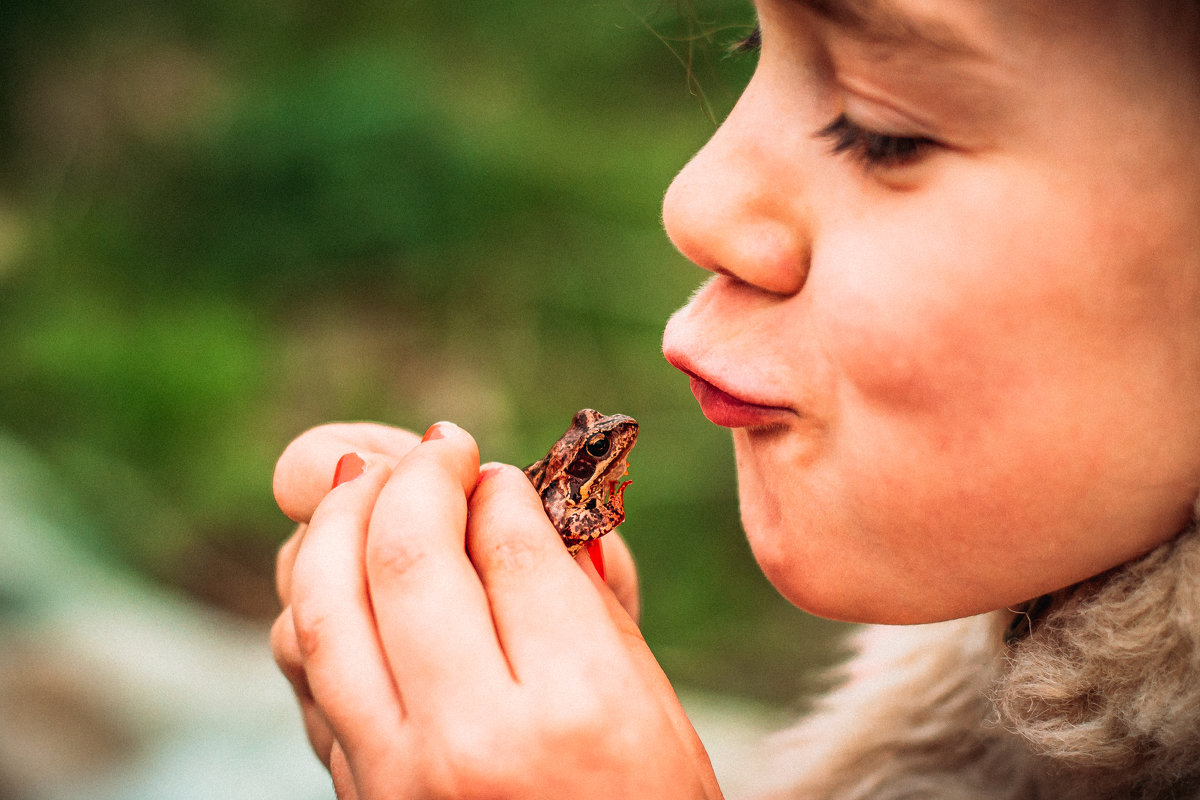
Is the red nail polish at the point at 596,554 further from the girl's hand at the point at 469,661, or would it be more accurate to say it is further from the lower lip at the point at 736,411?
the lower lip at the point at 736,411

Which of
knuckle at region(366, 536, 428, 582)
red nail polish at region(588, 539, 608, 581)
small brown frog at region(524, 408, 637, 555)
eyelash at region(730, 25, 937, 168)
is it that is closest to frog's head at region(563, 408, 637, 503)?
small brown frog at region(524, 408, 637, 555)

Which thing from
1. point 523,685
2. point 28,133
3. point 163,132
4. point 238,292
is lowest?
point 523,685

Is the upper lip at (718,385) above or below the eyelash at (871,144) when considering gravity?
below

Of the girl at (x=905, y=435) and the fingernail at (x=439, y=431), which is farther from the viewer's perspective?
the fingernail at (x=439, y=431)

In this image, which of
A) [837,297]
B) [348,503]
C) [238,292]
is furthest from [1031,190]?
[238,292]

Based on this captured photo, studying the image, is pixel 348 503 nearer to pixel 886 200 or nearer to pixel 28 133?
pixel 886 200

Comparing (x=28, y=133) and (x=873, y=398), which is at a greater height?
(x=28, y=133)

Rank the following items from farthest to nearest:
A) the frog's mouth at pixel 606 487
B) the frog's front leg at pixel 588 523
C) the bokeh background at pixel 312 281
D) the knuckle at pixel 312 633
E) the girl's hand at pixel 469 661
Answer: the bokeh background at pixel 312 281 < the frog's mouth at pixel 606 487 < the frog's front leg at pixel 588 523 < the knuckle at pixel 312 633 < the girl's hand at pixel 469 661

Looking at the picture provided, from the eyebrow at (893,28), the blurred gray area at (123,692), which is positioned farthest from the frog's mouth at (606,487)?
the blurred gray area at (123,692)
